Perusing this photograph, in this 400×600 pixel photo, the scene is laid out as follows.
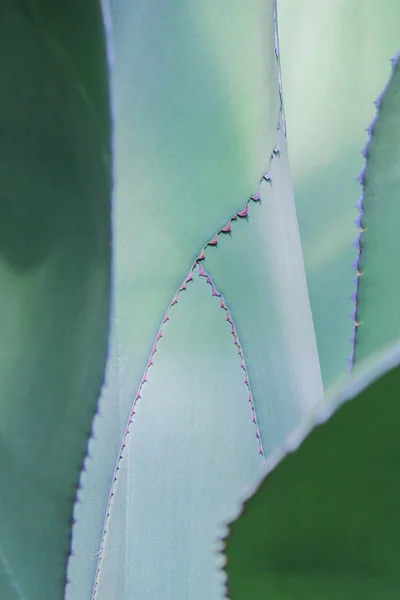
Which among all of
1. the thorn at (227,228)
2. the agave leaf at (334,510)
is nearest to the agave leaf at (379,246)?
the thorn at (227,228)

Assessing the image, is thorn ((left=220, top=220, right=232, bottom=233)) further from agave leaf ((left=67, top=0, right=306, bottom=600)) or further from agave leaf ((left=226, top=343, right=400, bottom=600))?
agave leaf ((left=226, top=343, right=400, bottom=600))

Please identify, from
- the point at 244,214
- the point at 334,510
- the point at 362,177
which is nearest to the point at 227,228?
the point at 244,214

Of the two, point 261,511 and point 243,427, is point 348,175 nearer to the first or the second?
point 243,427

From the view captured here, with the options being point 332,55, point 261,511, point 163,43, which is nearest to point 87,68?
point 163,43

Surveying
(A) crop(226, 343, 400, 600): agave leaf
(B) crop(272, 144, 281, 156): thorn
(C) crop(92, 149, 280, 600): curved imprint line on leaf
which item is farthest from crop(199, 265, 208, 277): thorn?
(A) crop(226, 343, 400, 600): agave leaf

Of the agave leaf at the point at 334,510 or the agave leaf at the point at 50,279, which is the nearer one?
the agave leaf at the point at 334,510

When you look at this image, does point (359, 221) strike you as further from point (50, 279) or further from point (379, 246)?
point (50, 279)

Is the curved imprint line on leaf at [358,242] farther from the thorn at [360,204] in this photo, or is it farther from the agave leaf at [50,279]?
the agave leaf at [50,279]

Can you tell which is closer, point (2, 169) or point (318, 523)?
point (318, 523)
